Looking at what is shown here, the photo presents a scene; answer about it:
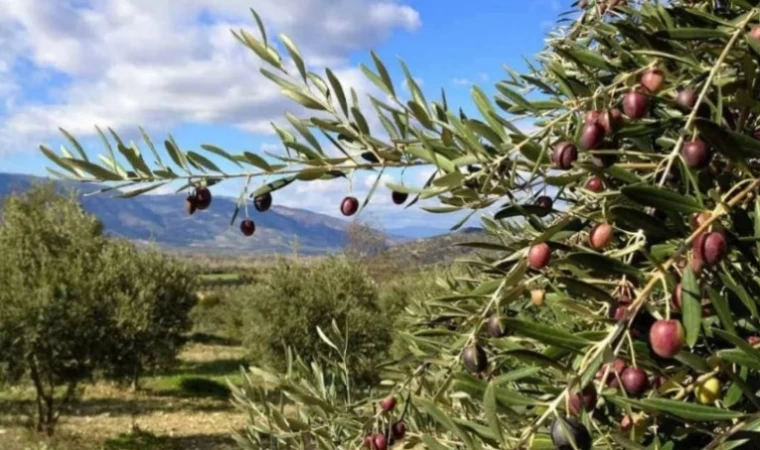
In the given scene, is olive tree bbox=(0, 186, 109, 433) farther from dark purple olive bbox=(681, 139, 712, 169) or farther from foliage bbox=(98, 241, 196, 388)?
dark purple olive bbox=(681, 139, 712, 169)

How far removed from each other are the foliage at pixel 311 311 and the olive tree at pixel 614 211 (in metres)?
17.2

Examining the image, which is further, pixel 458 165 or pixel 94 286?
pixel 94 286

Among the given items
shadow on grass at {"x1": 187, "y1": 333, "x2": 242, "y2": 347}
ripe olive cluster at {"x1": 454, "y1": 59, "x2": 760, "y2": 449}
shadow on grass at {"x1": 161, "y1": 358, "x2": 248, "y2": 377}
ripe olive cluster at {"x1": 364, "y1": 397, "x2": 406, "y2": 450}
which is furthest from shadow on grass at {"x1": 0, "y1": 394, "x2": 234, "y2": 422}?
ripe olive cluster at {"x1": 454, "y1": 59, "x2": 760, "y2": 449}

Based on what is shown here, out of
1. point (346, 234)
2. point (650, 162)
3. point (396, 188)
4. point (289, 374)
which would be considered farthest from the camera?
point (346, 234)

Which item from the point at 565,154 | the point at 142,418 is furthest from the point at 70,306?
the point at 565,154

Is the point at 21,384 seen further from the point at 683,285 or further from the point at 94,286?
the point at 683,285

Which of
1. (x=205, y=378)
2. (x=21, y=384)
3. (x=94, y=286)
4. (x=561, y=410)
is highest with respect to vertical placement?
(x=561, y=410)

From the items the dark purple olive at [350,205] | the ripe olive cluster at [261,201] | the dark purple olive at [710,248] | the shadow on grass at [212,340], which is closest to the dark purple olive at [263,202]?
the ripe olive cluster at [261,201]

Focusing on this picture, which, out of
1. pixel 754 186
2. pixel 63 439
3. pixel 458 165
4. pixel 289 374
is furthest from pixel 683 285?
pixel 63 439

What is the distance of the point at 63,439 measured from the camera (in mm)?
15352

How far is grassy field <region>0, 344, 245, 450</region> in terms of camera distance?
1557 cm

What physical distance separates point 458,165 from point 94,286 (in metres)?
16.4

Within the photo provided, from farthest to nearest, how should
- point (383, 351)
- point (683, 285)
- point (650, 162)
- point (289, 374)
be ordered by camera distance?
point (383, 351), point (289, 374), point (650, 162), point (683, 285)

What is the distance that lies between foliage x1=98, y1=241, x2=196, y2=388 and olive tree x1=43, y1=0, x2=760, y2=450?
53.7 feet
